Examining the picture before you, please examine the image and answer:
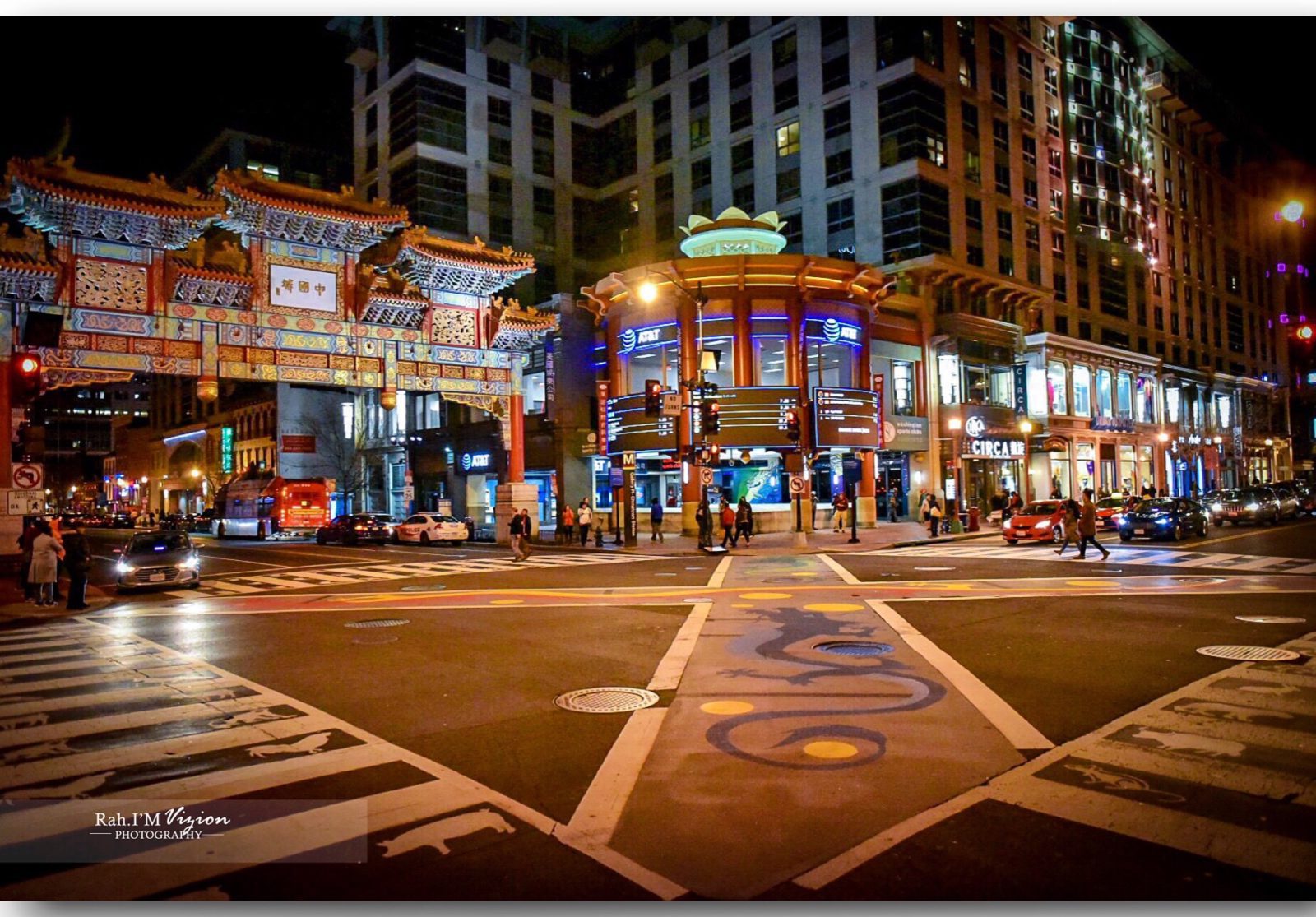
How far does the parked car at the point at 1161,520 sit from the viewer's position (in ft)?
93.9

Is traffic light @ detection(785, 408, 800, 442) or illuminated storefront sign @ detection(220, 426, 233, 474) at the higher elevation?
illuminated storefront sign @ detection(220, 426, 233, 474)

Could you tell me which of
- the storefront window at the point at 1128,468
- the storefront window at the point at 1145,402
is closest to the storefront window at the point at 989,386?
the storefront window at the point at 1128,468

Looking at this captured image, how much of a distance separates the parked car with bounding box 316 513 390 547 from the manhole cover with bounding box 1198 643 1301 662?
117 feet

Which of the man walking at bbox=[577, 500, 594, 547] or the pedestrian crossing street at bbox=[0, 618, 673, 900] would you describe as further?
the man walking at bbox=[577, 500, 594, 547]

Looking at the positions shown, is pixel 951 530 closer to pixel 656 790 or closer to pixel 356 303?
pixel 356 303

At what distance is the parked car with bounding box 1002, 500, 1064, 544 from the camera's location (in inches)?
1125

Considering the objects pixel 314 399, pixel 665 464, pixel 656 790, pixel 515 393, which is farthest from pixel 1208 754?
pixel 314 399

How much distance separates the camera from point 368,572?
78.7ft

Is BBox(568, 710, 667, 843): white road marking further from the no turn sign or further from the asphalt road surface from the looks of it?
the no turn sign

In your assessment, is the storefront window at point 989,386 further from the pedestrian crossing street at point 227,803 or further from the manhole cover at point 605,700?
the pedestrian crossing street at point 227,803

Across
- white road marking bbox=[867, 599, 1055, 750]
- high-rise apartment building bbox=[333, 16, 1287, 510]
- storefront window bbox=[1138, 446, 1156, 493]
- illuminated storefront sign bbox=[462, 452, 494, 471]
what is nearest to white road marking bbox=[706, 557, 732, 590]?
white road marking bbox=[867, 599, 1055, 750]

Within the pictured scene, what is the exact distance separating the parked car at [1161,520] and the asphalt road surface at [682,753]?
49.0 feet

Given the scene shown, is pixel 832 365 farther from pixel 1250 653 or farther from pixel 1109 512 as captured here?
pixel 1250 653

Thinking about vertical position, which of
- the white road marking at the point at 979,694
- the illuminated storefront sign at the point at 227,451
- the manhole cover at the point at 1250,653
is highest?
the illuminated storefront sign at the point at 227,451
